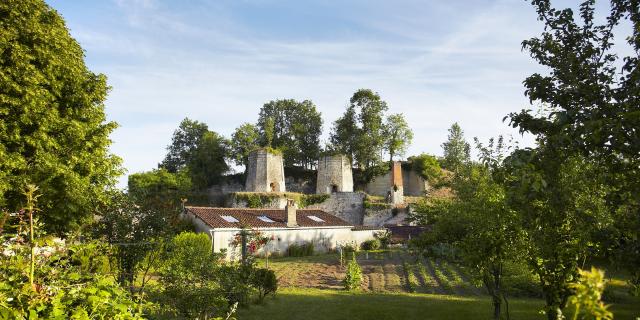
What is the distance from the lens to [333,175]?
156 feet

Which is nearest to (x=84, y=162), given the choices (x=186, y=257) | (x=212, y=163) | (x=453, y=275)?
(x=186, y=257)

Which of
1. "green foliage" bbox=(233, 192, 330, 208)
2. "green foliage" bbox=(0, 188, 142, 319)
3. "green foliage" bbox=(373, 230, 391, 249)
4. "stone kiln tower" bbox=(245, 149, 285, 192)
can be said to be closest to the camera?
"green foliage" bbox=(0, 188, 142, 319)

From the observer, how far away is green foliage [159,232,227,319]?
9.57 meters

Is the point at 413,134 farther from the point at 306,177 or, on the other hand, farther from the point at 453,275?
the point at 453,275

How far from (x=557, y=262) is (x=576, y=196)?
1.50m

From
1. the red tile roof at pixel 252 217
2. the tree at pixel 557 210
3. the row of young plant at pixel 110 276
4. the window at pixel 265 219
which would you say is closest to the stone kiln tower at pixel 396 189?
the red tile roof at pixel 252 217

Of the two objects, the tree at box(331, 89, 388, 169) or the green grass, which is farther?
the tree at box(331, 89, 388, 169)

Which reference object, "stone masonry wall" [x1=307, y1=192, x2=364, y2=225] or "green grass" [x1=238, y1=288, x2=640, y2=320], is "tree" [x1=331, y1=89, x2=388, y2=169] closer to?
"stone masonry wall" [x1=307, y1=192, x2=364, y2=225]

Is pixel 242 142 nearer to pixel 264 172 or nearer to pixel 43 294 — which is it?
pixel 264 172

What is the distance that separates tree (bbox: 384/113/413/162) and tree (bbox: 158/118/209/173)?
73.6 ft

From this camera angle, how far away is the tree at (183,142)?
5495 centimetres

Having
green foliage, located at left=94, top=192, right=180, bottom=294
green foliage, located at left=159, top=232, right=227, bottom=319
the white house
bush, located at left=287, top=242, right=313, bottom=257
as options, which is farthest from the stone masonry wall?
green foliage, located at left=159, top=232, right=227, bottom=319

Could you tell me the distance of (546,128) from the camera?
19.7 feet

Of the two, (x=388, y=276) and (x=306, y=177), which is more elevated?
(x=306, y=177)
